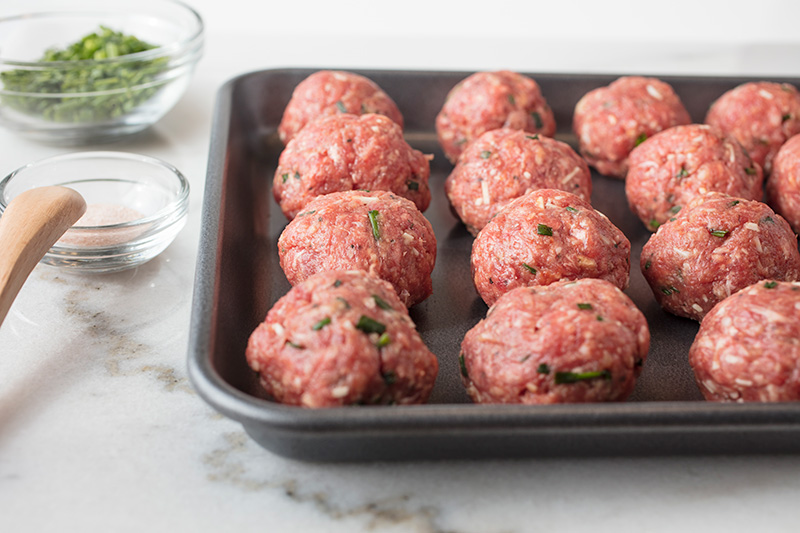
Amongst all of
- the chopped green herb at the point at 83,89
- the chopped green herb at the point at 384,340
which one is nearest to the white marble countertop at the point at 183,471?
the chopped green herb at the point at 384,340

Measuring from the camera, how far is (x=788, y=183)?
299cm

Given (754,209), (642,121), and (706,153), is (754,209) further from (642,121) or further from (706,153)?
(642,121)

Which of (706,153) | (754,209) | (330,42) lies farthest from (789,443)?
(330,42)

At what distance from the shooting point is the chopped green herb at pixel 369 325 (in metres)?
1.99

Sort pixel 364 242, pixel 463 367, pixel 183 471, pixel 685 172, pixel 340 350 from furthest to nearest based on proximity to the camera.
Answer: pixel 685 172 < pixel 364 242 < pixel 463 367 < pixel 183 471 < pixel 340 350

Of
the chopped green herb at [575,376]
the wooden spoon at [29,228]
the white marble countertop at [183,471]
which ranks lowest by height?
the white marble countertop at [183,471]

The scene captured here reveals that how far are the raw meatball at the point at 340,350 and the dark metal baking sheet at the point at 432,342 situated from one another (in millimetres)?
106

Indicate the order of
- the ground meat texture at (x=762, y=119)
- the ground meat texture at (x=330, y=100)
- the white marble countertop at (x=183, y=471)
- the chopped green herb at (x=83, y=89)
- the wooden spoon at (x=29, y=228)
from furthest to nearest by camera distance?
1. the chopped green herb at (x=83, y=89)
2. the ground meat texture at (x=762, y=119)
3. the ground meat texture at (x=330, y=100)
4. the wooden spoon at (x=29, y=228)
5. the white marble countertop at (x=183, y=471)

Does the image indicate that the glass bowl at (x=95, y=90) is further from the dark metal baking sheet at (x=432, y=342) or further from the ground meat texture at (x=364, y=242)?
the ground meat texture at (x=364, y=242)

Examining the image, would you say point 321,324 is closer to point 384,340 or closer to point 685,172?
point 384,340

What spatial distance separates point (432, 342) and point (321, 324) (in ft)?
2.14

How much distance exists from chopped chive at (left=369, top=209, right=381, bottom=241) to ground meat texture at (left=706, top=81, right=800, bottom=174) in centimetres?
172

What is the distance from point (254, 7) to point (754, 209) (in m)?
4.42

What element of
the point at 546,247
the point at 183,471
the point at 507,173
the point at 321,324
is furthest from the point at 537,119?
the point at 183,471
